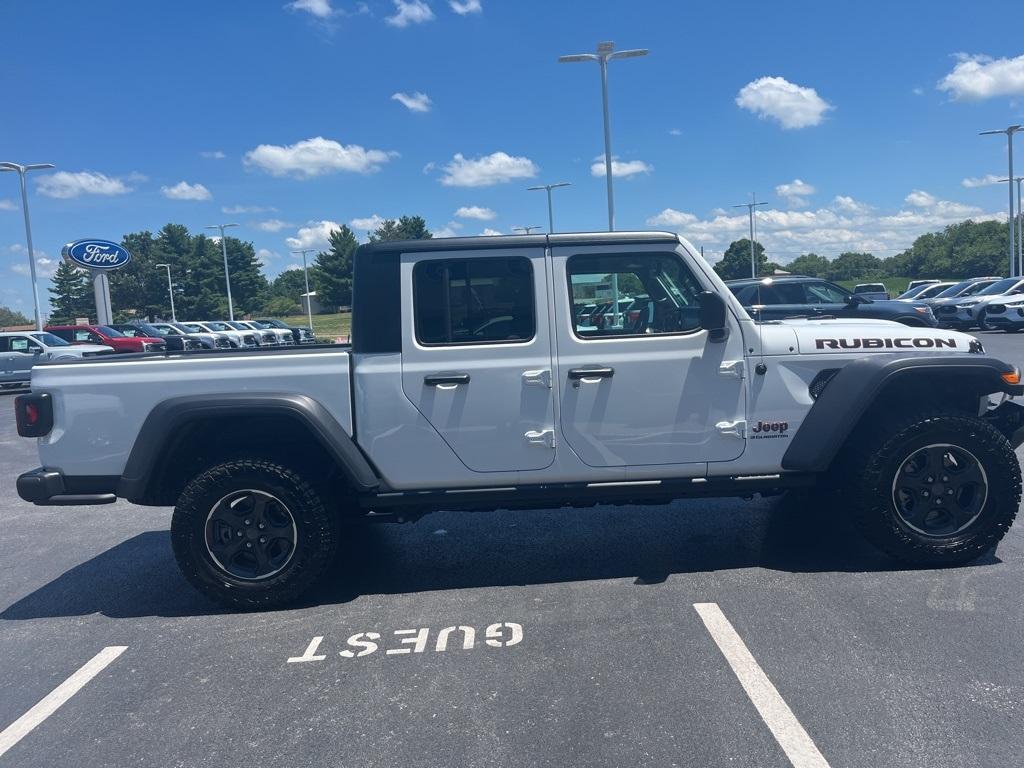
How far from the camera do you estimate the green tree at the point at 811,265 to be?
55638mm

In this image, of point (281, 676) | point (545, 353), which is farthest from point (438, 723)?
point (545, 353)

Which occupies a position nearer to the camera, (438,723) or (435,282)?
(438,723)

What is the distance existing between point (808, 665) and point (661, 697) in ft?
2.40

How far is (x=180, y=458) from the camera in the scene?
4598 millimetres

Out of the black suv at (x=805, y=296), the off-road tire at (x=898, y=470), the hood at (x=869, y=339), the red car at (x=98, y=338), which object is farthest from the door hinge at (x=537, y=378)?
the red car at (x=98, y=338)

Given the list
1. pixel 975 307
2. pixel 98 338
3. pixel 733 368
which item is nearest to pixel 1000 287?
pixel 975 307

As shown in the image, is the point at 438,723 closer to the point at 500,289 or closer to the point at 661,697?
the point at 661,697

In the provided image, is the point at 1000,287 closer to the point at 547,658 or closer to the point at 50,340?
the point at 547,658

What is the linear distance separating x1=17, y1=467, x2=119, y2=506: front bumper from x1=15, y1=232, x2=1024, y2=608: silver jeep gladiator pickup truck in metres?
0.01

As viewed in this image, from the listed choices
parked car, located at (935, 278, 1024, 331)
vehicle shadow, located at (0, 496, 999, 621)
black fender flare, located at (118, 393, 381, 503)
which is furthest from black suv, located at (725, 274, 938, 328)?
black fender flare, located at (118, 393, 381, 503)

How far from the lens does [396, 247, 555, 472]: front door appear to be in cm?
440

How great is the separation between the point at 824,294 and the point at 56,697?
15.2m

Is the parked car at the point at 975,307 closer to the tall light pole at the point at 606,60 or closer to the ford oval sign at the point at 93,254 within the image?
the tall light pole at the point at 606,60

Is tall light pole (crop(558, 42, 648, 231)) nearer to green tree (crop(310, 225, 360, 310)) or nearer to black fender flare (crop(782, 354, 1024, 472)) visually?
black fender flare (crop(782, 354, 1024, 472))
